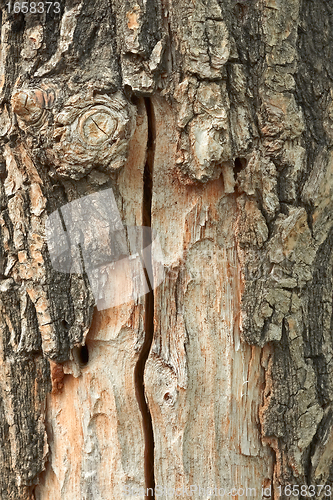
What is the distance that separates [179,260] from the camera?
134 cm

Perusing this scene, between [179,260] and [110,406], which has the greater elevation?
[179,260]

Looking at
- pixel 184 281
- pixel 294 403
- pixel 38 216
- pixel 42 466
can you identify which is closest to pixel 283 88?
pixel 184 281

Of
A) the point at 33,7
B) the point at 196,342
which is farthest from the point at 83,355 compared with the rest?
the point at 33,7

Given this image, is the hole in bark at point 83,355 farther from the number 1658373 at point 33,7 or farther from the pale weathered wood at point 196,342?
the number 1658373 at point 33,7

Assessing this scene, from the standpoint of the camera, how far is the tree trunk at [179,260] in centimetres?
127

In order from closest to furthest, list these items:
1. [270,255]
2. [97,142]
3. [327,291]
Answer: [97,142] < [270,255] < [327,291]

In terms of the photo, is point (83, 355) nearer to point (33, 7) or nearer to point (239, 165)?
point (239, 165)

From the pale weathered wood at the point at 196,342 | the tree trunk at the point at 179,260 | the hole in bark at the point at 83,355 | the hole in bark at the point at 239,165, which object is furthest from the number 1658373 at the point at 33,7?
the hole in bark at the point at 83,355

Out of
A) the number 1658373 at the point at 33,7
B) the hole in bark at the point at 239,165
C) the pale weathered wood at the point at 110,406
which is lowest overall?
the pale weathered wood at the point at 110,406

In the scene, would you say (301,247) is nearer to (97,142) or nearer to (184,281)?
(184,281)

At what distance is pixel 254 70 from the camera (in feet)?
4.33

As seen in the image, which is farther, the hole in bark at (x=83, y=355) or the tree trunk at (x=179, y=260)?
the hole in bark at (x=83, y=355)

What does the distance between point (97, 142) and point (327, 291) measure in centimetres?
87

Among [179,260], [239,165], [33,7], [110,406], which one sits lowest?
[110,406]
